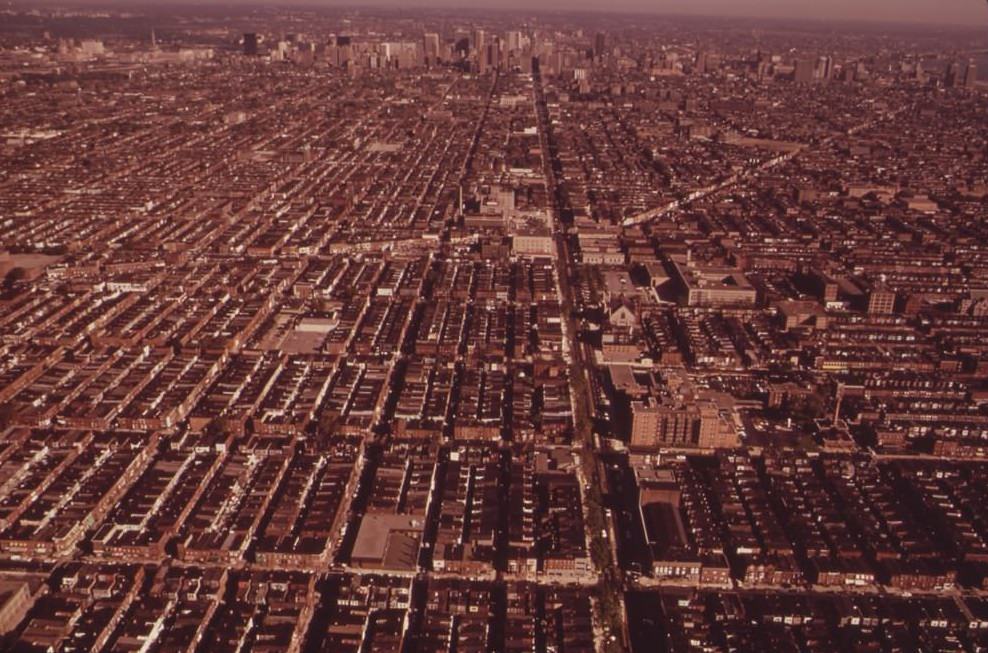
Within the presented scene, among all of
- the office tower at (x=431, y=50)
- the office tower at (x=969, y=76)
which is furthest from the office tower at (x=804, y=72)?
the office tower at (x=431, y=50)

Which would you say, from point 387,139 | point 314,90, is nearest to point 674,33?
point 314,90

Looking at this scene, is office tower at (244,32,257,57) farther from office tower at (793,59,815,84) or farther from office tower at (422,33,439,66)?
office tower at (793,59,815,84)

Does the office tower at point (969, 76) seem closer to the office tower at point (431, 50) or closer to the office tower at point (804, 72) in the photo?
the office tower at point (804, 72)

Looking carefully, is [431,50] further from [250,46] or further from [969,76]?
[969,76]

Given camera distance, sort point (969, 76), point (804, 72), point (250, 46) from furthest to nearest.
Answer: point (250, 46)
point (804, 72)
point (969, 76)

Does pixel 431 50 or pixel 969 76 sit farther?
pixel 431 50

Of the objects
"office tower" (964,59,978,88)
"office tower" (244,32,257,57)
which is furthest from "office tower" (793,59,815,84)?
"office tower" (244,32,257,57)

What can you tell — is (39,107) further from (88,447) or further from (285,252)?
(88,447)

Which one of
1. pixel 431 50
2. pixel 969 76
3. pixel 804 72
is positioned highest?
pixel 431 50

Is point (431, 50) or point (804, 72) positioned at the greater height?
point (431, 50)

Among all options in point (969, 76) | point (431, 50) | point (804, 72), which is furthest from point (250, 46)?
point (969, 76)

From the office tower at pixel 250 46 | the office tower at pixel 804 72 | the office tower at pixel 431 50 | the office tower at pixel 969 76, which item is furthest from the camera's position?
the office tower at pixel 250 46
